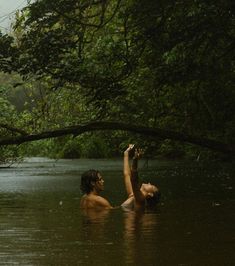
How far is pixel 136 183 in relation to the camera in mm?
12750

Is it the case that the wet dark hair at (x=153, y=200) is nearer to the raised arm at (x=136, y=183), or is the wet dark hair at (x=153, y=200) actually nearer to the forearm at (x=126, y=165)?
the raised arm at (x=136, y=183)

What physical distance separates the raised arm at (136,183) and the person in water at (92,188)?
64 cm

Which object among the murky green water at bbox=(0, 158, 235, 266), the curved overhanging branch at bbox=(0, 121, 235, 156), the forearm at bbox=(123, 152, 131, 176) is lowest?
the murky green water at bbox=(0, 158, 235, 266)

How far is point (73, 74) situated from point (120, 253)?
7.96m

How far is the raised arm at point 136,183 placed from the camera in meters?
11.7

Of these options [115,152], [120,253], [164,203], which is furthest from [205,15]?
[115,152]

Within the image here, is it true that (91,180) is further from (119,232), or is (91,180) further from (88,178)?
(119,232)

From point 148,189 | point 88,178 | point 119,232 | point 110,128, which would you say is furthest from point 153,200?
point 119,232

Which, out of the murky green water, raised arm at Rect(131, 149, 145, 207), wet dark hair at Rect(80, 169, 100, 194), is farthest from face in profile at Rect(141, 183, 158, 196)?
wet dark hair at Rect(80, 169, 100, 194)

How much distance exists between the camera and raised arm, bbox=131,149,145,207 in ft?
38.5

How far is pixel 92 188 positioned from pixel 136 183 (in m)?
1.13

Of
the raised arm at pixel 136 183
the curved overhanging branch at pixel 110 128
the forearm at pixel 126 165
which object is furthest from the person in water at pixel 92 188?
the curved overhanging branch at pixel 110 128

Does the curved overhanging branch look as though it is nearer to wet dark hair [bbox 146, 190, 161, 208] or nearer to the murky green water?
the murky green water

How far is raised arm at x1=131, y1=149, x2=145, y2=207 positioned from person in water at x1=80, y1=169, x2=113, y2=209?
64 cm
